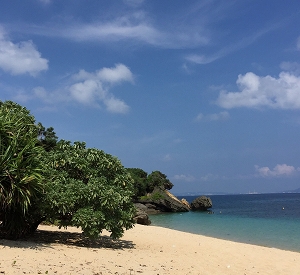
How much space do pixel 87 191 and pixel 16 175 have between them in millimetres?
3073

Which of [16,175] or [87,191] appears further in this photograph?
[87,191]

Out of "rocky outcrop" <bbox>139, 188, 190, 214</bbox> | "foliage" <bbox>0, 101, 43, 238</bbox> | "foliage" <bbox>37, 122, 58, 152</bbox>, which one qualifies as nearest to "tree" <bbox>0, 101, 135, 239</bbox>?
"foliage" <bbox>0, 101, 43, 238</bbox>

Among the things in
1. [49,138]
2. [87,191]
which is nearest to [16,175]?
[87,191]

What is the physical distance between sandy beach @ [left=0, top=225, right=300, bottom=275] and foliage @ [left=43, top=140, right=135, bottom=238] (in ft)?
3.40

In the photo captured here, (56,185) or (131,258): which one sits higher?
(56,185)

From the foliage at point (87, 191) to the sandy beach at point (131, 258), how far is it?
104cm

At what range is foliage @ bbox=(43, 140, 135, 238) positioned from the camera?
1235 cm

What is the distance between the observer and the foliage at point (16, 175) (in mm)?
10508

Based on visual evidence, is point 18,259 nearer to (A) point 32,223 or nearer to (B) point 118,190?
(A) point 32,223

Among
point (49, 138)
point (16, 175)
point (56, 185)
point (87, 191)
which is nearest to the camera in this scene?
point (16, 175)

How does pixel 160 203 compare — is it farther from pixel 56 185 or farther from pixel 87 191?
pixel 56 185

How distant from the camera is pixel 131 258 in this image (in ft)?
38.3

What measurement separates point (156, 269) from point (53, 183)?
5.17m

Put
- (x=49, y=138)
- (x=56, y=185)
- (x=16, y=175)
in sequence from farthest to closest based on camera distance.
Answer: (x=49, y=138) < (x=56, y=185) < (x=16, y=175)
